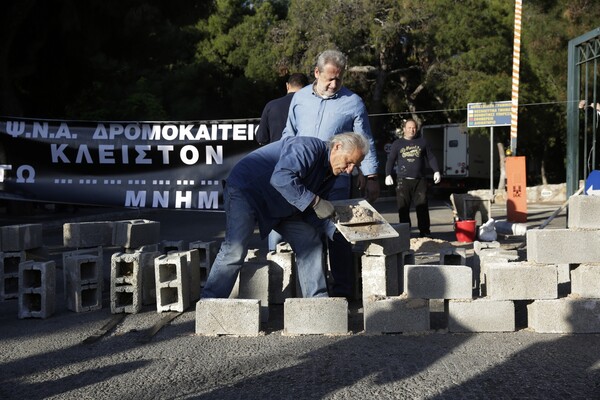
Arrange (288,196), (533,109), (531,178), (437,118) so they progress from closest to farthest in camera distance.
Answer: (288,196), (533,109), (437,118), (531,178)

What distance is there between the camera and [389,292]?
22.3ft

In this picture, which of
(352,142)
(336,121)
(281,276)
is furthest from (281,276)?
(352,142)

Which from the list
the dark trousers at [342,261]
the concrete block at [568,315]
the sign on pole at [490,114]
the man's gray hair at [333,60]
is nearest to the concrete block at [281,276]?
the dark trousers at [342,261]

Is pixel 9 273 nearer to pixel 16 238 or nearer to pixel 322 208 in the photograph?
pixel 16 238

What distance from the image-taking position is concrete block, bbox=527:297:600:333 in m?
5.86

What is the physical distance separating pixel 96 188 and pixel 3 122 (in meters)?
1.64

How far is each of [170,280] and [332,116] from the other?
6.57 feet

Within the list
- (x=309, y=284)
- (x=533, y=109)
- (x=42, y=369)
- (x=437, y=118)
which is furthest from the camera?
(x=437, y=118)

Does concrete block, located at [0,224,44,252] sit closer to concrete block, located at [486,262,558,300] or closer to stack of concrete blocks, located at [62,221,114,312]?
stack of concrete blocks, located at [62,221,114,312]

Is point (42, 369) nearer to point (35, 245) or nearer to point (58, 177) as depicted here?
point (35, 245)

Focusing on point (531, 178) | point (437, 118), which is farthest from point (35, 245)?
point (531, 178)

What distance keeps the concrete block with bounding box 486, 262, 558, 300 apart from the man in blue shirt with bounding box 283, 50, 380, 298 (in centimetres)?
157

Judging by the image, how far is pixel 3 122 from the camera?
11.2 metres

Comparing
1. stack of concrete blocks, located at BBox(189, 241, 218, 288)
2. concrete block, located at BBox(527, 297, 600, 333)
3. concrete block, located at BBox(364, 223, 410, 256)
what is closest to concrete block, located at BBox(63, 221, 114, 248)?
stack of concrete blocks, located at BBox(189, 241, 218, 288)
